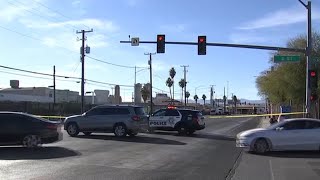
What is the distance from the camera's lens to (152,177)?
1282 cm

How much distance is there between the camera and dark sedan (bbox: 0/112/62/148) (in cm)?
1972

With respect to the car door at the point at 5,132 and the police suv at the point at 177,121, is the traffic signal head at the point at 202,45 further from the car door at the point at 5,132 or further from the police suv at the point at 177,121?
the car door at the point at 5,132

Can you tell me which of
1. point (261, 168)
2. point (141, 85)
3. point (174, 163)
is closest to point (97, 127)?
point (174, 163)

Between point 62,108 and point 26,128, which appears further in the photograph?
point 62,108

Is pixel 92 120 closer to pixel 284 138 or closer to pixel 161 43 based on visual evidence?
pixel 161 43

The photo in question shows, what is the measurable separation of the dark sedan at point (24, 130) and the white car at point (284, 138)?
26.5ft

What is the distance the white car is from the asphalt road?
960mm

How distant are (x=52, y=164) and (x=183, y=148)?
25.2 ft

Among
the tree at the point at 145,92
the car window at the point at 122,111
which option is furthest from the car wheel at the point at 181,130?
the tree at the point at 145,92

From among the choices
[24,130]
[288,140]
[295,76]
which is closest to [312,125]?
[288,140]

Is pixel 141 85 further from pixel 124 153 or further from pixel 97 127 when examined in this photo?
pixel 124 153

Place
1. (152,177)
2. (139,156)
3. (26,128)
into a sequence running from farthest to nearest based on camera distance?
(26,128)
(139,156)
(152,177)

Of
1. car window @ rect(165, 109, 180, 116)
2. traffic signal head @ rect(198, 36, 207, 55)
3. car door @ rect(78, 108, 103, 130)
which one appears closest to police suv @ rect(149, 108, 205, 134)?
car window @ rect(165, 109, 180, 116)

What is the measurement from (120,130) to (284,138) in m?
10.9
